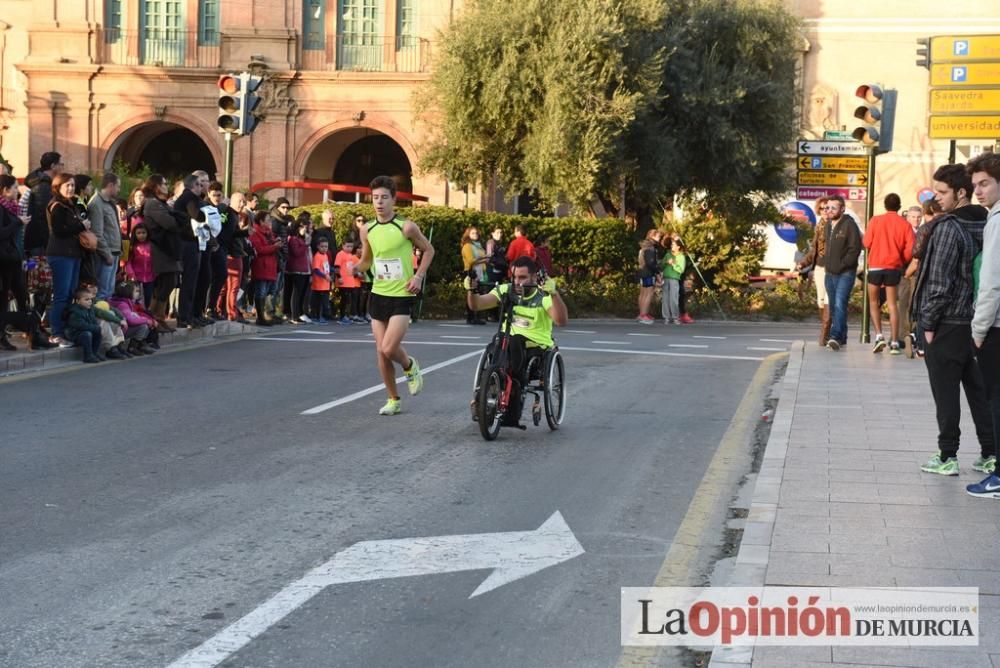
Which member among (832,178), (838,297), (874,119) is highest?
(874,119)

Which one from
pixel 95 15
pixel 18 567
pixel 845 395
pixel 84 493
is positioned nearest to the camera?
pixel 18 567

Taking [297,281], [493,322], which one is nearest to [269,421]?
[297,281]

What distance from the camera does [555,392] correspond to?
11.2m

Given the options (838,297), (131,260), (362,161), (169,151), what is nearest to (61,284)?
(131,260)

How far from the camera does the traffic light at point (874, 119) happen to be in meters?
18.7

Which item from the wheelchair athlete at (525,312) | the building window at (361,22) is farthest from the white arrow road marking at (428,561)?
the building window at (361,22)

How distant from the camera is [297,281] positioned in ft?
79.8

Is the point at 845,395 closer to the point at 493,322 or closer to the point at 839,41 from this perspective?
the point at 493,322

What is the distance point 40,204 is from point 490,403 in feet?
24.9

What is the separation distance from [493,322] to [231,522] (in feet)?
67.4

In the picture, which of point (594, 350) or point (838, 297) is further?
point (594, 350)

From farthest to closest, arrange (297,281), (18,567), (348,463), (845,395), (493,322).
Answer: (493,322) < (297,281) < (845,395) < (348,463) < (18,567)

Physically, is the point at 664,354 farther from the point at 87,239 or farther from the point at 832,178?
the point at 87,239

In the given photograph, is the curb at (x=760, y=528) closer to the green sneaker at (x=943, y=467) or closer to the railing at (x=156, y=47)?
the green sneaker at (x=943, y=467)
